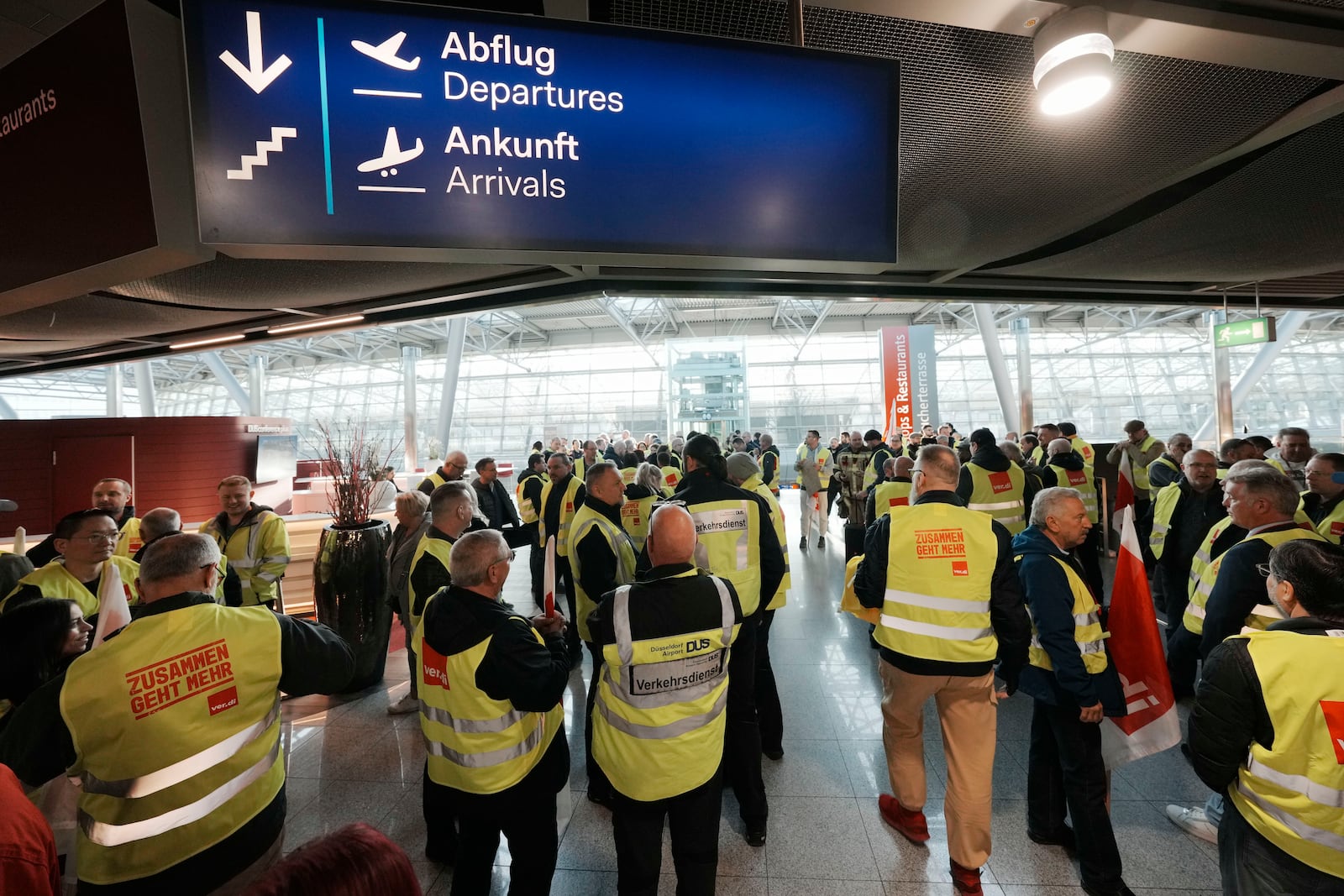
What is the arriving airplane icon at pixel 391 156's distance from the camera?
1.48 metres

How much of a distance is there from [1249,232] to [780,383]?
74.4ft

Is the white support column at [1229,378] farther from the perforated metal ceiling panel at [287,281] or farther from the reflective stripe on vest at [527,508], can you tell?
the perforated metal ceiling panel at [287,281]

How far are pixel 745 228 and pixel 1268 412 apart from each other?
3329 centimetres

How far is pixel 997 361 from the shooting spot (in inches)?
605

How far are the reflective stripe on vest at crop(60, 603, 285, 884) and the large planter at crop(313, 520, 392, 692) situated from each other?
292 cm

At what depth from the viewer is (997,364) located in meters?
15.4

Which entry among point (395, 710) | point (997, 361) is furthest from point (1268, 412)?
point (395, 710)

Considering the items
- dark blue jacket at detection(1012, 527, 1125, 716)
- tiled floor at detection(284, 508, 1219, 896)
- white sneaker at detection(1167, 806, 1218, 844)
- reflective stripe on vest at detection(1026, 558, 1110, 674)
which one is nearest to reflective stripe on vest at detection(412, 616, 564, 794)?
tiled floor at detection(284, 508, 1219, 896)

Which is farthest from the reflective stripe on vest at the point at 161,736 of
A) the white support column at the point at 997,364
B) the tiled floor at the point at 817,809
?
the white support column at the point at 997,364

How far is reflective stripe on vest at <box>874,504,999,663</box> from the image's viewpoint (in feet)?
7.42

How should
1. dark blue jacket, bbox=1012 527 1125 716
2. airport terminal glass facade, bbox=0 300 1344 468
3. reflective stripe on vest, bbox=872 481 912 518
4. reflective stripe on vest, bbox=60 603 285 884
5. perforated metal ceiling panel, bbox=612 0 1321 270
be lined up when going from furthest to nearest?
1. airport terminal glass facade, bbox=0 300 1344 468
2. reflective stripe on vest, bbox=872 481 912 518
3. dark blue jacket, bbox=1012 527 1125 716
4. perforated metal ceiling panel, bbox=612 0 1321 270
5. reflective stripe on vest, bbox=60 603 285 884

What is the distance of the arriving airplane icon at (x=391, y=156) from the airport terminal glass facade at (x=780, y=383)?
60.8ft

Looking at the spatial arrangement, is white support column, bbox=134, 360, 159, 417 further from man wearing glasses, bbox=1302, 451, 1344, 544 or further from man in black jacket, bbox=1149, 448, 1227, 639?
man wearing glasses, bbox=1302, 451, 1344, 544

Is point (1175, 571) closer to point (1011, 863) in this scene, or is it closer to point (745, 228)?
point (1011, 863)
